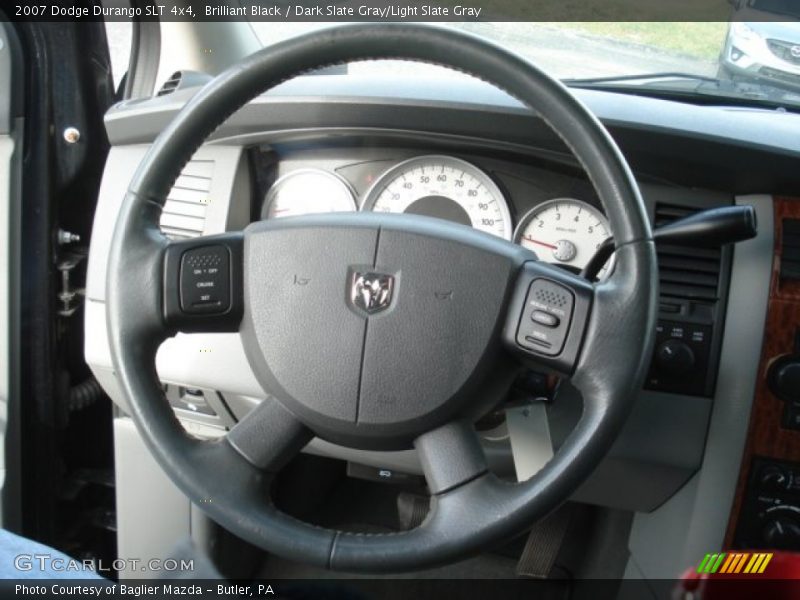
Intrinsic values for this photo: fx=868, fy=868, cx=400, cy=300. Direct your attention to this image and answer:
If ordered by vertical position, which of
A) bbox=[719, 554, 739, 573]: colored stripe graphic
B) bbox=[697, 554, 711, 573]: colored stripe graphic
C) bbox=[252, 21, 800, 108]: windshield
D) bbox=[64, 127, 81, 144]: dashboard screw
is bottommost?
bbox=[697, 554, 711, 573]: colored stripe graphic

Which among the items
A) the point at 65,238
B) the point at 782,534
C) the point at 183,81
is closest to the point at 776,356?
the point at 782,534

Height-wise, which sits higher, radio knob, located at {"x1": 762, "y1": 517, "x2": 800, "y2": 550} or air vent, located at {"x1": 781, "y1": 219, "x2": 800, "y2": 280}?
air vent, located at {"x1": 781, "y1": 219, "x2": 800, "y2": 280}

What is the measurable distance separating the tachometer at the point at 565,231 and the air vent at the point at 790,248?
0.91 feet

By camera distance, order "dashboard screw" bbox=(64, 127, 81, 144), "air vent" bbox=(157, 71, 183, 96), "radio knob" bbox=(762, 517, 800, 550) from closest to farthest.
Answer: "radio knob" bbox=(762, 517, 800, 550) < "air vent" bbox=(157, 71, 183, 96) < "dashboard screw" bbox=(64, 127, 81, 144)

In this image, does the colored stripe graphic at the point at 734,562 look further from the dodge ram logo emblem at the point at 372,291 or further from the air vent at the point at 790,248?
the dodge ram logo emblem at the point at 372,291

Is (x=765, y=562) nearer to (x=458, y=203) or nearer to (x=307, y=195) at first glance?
(x=458, y=203)

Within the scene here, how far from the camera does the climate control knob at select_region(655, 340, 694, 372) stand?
1.40 m

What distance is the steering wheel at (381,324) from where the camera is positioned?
1016mm

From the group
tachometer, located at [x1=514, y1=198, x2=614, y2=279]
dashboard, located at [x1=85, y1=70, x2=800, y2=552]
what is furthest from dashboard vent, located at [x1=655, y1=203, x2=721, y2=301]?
tachometer, located at [x1=514, y1=198, x2=614, y2=279]

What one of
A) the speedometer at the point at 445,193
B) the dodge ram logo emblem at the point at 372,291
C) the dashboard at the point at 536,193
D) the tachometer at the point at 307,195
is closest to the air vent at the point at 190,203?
the dashboard at the point at 536,193

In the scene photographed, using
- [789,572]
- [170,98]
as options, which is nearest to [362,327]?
[789,572]

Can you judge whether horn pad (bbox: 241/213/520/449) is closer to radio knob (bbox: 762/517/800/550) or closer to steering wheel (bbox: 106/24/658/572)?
steering wheel (bbox: 106/24/658/572)

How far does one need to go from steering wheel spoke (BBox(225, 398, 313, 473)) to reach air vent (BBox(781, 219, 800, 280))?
824 mm

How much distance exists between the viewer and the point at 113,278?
112 centimetres
